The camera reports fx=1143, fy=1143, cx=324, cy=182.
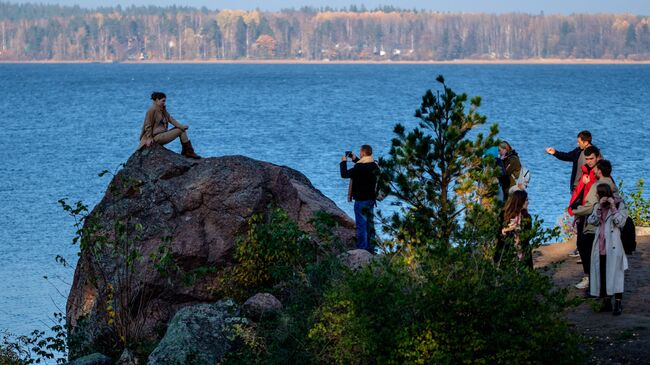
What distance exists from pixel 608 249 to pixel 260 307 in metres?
3.89

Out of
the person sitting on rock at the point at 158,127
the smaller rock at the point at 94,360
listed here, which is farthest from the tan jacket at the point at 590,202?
the person sitting on rock at the point at 158,127

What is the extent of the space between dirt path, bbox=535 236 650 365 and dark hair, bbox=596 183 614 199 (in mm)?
934

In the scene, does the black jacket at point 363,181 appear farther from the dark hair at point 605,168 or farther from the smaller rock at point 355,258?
the dark hair at point 605,168

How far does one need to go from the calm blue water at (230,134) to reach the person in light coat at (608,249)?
1014 cm

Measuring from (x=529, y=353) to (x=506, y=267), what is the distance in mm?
1484

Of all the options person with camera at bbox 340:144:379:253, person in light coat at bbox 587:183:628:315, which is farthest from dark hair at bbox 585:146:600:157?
person with camera at bbox 340:144:379:253

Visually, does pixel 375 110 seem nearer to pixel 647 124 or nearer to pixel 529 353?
pixel 647 124

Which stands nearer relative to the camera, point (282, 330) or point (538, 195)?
point (282, 330)

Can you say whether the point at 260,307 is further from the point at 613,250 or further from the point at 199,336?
the point at 613,250

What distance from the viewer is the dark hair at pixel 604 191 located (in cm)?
1227

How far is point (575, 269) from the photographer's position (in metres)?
14.9

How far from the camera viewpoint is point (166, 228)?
1559 cm

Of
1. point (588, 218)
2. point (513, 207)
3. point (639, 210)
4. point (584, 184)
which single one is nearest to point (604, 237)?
point (588, 218)

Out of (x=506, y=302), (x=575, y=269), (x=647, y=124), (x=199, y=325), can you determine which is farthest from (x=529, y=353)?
(x=647, y=124)
